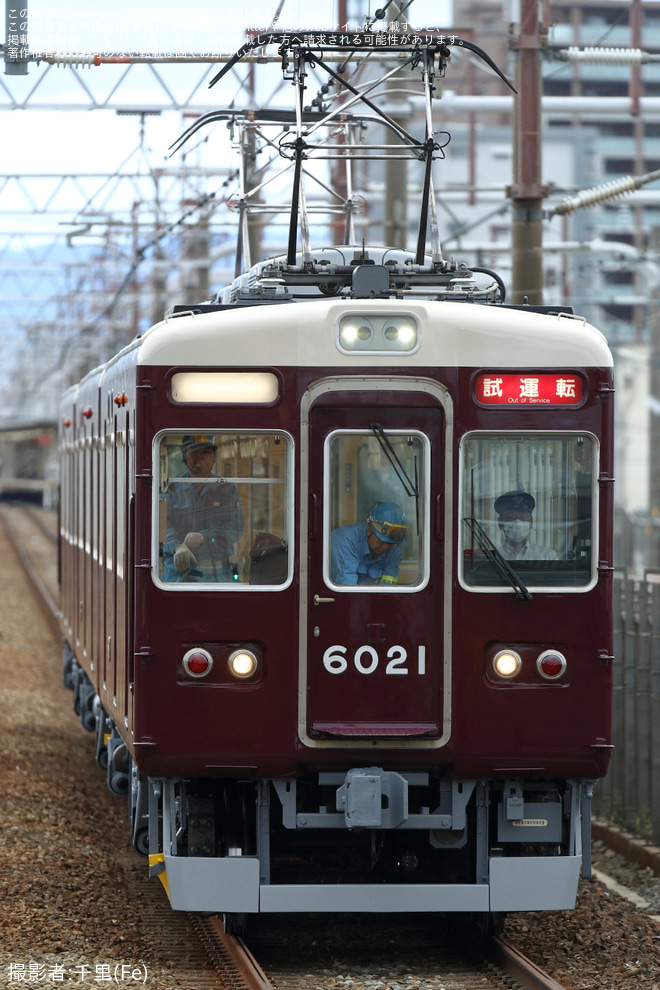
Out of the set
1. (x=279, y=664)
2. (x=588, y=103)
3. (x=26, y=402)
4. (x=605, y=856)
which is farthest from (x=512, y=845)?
(x=26, y=402)

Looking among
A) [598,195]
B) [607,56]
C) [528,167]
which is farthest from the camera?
[607,56]

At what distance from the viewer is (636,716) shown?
991 centimetres

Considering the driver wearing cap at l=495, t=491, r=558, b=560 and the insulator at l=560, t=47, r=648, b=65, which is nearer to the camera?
the driver wearing cap at l=495, t=491, r=558, b=560

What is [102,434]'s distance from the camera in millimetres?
9461

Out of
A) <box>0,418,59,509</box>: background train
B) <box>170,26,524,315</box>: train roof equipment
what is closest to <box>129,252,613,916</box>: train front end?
<box>170,26,524,315</box>: train roof equipment

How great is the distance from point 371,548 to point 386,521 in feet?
0.43

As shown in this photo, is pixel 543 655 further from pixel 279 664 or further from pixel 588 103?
pixel 588 103

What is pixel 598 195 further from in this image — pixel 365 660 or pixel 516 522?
pixel 365 660

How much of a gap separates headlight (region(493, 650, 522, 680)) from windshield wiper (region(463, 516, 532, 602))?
239mm

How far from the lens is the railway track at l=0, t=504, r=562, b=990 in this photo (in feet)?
22.5

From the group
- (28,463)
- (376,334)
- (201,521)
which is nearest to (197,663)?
(201,521)

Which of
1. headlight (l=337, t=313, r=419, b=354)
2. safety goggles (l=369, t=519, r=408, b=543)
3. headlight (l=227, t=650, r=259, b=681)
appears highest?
headlight (l=337, t=313, r=419, b=354)

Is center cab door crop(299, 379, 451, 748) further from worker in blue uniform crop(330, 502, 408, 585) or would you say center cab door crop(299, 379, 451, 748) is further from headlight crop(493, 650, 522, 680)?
headlight crop(493, 650, 522, 680)

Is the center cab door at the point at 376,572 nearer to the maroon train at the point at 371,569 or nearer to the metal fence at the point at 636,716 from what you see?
the maroon train at the point at 371,569
